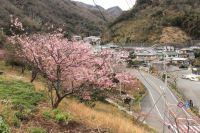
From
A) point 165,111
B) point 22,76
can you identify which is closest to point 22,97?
point 22,76

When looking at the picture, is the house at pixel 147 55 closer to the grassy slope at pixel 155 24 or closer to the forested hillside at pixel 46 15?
the grassy slope at pixel 155 24

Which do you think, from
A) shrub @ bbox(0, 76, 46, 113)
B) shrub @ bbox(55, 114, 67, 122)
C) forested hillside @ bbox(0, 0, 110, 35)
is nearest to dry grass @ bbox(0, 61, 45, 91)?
shrub @ bbox(0, 76, 46, 113)

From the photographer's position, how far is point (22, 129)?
3.26m

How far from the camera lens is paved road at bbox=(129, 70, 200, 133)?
43.5 feet

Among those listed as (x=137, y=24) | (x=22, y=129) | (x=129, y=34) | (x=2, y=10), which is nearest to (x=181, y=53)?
(x=129, y=34)

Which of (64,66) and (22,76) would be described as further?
(22,76)

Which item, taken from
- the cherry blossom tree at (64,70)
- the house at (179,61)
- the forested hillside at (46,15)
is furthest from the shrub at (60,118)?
the forested hillside at (46,15)

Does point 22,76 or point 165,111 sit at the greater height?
point 22,76

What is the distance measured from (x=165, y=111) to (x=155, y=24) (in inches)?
2588

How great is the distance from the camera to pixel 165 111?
17.2 m

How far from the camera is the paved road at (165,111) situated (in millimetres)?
13273

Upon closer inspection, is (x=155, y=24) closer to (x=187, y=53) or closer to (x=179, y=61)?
(x=187, y=53)

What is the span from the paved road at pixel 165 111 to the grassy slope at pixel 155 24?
4420 cm

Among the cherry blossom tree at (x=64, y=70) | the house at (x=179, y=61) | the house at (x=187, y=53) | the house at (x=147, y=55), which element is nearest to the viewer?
the cherry blossom tree at (x=64, y=70)
